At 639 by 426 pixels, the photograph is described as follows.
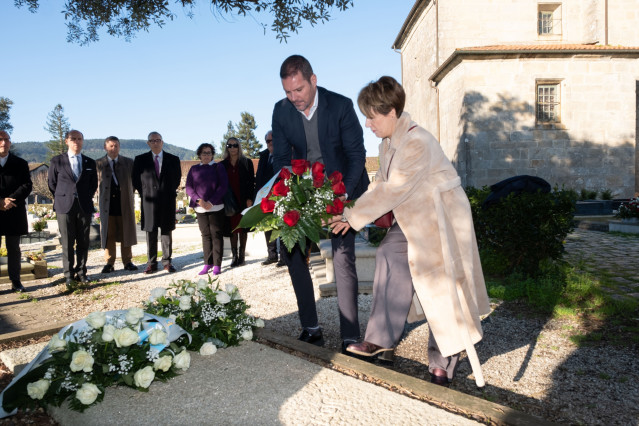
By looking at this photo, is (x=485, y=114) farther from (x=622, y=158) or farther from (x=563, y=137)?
(x=622, y=158)

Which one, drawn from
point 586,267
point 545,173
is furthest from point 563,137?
point 586,267

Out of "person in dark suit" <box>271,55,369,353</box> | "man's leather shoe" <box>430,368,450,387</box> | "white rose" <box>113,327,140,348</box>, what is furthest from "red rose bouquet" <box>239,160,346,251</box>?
"man's leather shoe" <box>430,368,450,387</box>

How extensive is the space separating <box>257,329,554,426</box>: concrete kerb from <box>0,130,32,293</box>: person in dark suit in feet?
18.6

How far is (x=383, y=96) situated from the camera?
10.2 ft

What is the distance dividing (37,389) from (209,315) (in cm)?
125

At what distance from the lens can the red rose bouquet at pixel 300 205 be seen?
323 cm

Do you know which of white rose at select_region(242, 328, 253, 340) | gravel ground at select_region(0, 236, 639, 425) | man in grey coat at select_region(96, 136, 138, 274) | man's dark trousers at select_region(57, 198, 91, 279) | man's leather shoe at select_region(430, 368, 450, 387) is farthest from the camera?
man in grey coat at select_region(96, 136, 138, 274)

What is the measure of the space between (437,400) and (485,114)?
61.7ft

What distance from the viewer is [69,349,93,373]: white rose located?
8.56ft

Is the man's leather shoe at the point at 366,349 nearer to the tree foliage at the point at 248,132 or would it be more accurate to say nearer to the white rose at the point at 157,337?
the white rose at the point at 157,337

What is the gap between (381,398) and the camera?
100 inches

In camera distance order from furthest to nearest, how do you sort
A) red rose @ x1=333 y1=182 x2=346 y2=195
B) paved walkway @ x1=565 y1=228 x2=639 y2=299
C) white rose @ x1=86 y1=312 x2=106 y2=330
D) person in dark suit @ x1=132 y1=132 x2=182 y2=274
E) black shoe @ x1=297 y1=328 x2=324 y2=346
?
person in dark suit @ x1=132 y1=132 x2=182 y2=274 → paved walkway @ x1=565 y1=228 x2=639 y2=299 → black shoe @ x1=297 y1=328 x2=324 y2=346 → red rose @ x1=333 y1=182 x2=346 y2=195 → white rose @ x1=86 y1=312 x2=106 y2=330

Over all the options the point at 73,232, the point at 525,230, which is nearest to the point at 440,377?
the point at 525,230

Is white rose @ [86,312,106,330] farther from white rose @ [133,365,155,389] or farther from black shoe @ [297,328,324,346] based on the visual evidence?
black shoe @ [297,328,324,346]
